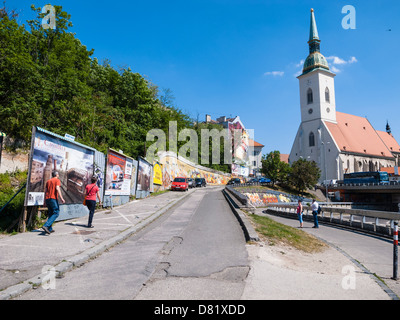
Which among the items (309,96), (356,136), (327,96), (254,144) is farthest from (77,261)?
(254,144)

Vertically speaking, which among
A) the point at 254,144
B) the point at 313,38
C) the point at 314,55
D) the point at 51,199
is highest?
the point at 313,38

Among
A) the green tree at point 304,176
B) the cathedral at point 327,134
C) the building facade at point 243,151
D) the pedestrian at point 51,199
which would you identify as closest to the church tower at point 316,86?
the cathedral at point 327,134

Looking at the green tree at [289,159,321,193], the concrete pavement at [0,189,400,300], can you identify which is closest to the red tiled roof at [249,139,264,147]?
the green tree at [289,159,321,193]

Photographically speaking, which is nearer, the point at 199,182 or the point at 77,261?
the point at 77,261

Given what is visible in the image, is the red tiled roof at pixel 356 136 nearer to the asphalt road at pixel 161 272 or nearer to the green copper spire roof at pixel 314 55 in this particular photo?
the green copper spire roof at pixel 314 55

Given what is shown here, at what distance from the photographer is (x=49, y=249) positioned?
6.41 metres

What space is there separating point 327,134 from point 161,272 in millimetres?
80741

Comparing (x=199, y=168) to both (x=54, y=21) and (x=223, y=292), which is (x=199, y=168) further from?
(x=223, y=292)

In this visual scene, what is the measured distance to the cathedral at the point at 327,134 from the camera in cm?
7494

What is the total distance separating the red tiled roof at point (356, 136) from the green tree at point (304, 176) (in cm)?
2148

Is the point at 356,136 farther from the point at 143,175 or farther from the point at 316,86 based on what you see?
the point at 143,175
